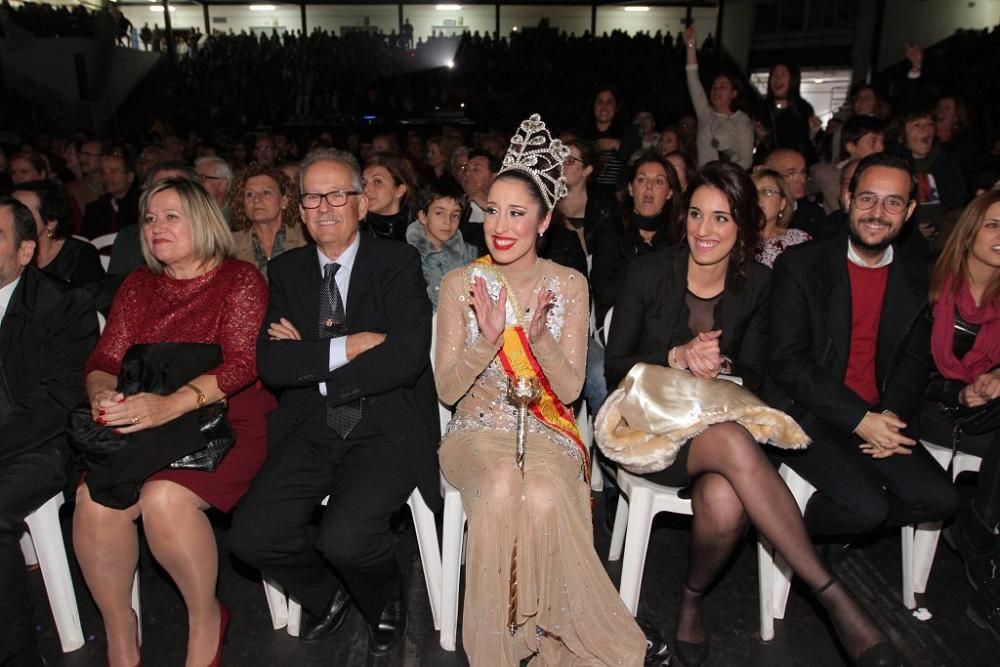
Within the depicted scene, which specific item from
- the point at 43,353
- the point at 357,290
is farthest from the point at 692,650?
the point at 43,353

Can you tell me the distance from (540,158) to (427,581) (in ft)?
4.95

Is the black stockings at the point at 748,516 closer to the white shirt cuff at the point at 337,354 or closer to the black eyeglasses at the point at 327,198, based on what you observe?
the white shirt cuff at the point at 337,354

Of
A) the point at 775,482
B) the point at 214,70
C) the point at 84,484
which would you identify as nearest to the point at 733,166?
the point at 775,482

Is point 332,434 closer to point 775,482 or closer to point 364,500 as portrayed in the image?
point 364,500

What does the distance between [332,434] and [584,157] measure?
2.39 meters

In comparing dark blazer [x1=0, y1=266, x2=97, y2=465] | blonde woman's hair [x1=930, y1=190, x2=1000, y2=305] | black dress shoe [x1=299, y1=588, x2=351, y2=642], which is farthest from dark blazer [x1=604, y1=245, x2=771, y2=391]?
dark blazer [x1=0, y1=266, x2=97, y2=465]

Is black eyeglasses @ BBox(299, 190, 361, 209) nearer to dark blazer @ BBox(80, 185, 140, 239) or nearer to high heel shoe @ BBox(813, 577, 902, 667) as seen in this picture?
high heel shoe @ BBox(813, 577, 902, 667)

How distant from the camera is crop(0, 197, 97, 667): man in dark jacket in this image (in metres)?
2.30

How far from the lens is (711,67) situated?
1805cm

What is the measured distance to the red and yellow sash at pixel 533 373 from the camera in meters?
2.30

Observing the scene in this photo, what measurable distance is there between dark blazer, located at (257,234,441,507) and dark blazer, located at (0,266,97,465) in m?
0.70

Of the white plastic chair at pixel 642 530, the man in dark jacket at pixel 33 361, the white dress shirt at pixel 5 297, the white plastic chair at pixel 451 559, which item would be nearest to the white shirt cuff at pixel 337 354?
the white plastic chair at pixel 451 559

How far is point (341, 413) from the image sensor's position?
2.39m

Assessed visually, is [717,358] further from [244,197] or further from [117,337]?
[244,197]
